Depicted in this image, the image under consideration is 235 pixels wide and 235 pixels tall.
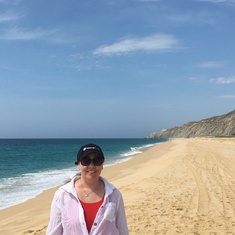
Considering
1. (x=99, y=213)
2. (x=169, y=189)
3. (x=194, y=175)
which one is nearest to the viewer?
(x=99, y=213)

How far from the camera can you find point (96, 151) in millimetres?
2783

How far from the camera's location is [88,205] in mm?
2654

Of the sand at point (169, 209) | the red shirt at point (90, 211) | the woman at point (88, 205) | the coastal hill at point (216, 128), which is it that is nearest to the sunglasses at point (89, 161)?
the woman at point (88, 205)

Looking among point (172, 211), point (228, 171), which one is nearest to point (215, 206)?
point (172, 211)

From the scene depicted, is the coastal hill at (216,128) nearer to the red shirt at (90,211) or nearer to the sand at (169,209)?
the sand at (169,209)

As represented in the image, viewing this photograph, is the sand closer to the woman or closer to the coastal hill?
the woman

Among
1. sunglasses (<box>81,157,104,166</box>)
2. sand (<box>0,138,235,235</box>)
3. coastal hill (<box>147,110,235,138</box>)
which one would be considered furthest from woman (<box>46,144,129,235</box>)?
coastal hill (<box>147,110,235,138</box>)

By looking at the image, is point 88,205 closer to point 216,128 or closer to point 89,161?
point 89,161

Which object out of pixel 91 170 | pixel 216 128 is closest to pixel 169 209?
pixel 91 170

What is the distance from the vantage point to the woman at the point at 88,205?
8.64ft

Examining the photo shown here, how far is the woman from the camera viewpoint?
2633 millimetres

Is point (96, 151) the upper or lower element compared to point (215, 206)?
upper

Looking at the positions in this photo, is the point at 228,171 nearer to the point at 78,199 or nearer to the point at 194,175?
the point at 194,175

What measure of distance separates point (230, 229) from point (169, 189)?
4744 millimetres
